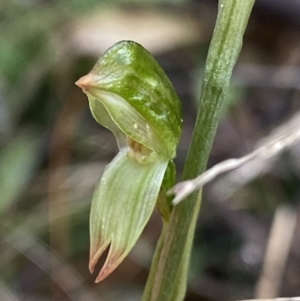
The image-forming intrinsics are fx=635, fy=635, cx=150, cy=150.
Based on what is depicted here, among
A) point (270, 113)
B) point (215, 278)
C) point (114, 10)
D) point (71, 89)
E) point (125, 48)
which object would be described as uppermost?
point (125, 48)

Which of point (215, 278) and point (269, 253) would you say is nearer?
point (269, 253)

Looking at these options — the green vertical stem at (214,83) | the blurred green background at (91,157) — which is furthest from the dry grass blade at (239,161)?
the blurred green background at (91,157)

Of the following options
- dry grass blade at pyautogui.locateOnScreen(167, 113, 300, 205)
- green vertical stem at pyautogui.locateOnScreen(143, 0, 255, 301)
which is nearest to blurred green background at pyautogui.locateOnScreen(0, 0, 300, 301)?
dry grass blade at pyautogui.locateOnScreen(167, 113, 300, 205)

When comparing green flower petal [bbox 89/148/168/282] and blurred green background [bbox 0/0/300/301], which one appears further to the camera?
blurred green background [bbox 0/0/300/301]

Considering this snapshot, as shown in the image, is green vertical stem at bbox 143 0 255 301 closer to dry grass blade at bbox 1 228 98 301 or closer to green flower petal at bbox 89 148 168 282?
green flower petal at bbox 89 148 168 282

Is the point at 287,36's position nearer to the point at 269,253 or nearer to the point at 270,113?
the point at 270,113

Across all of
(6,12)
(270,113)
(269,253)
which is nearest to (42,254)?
(269,253)

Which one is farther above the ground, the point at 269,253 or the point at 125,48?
the point at 125,48
